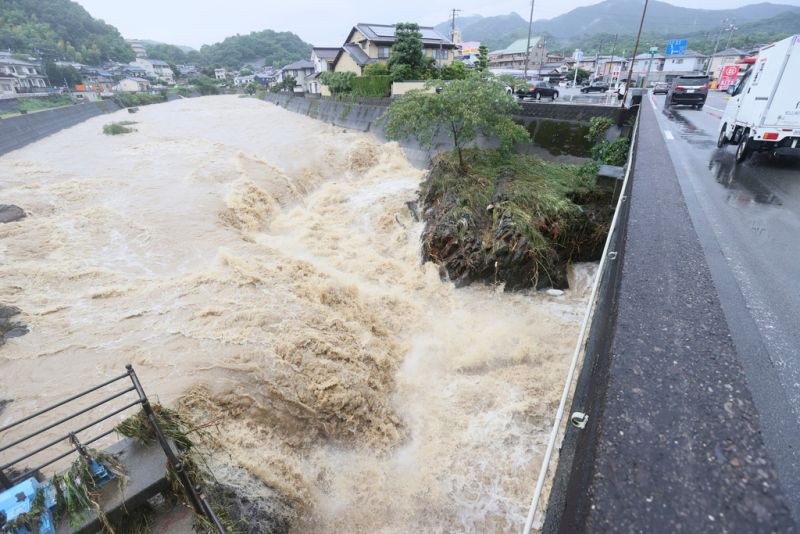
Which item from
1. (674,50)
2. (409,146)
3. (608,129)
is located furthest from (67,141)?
(674,50)

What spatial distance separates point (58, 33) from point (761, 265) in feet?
356

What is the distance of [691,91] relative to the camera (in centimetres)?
1761

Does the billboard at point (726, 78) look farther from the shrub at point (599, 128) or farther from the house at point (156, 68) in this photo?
the house at point (156, 68)

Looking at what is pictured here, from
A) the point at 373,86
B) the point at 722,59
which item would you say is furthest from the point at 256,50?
the point at 722,59

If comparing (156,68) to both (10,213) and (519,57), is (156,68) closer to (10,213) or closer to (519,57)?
(519,57)

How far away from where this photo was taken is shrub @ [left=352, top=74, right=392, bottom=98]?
24.4m

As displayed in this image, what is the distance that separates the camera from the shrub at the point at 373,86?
24391 mm

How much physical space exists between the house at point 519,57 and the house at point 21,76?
6820 centimetres

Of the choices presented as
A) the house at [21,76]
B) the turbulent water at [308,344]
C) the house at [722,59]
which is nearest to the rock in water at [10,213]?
the turbulent water at [308,344]

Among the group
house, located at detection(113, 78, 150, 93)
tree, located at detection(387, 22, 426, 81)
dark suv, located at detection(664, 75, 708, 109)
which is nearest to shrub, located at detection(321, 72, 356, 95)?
tree, located at detection(387, 22, 426, 81)

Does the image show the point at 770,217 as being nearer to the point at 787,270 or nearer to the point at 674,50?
the point at 787,270

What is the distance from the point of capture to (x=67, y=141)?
75.5ft

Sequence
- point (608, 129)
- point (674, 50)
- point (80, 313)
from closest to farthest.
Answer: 1. point (80, 313)
2. point (608, 129)
3. point (674, 50)

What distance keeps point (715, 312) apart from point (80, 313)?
914 centimetres
